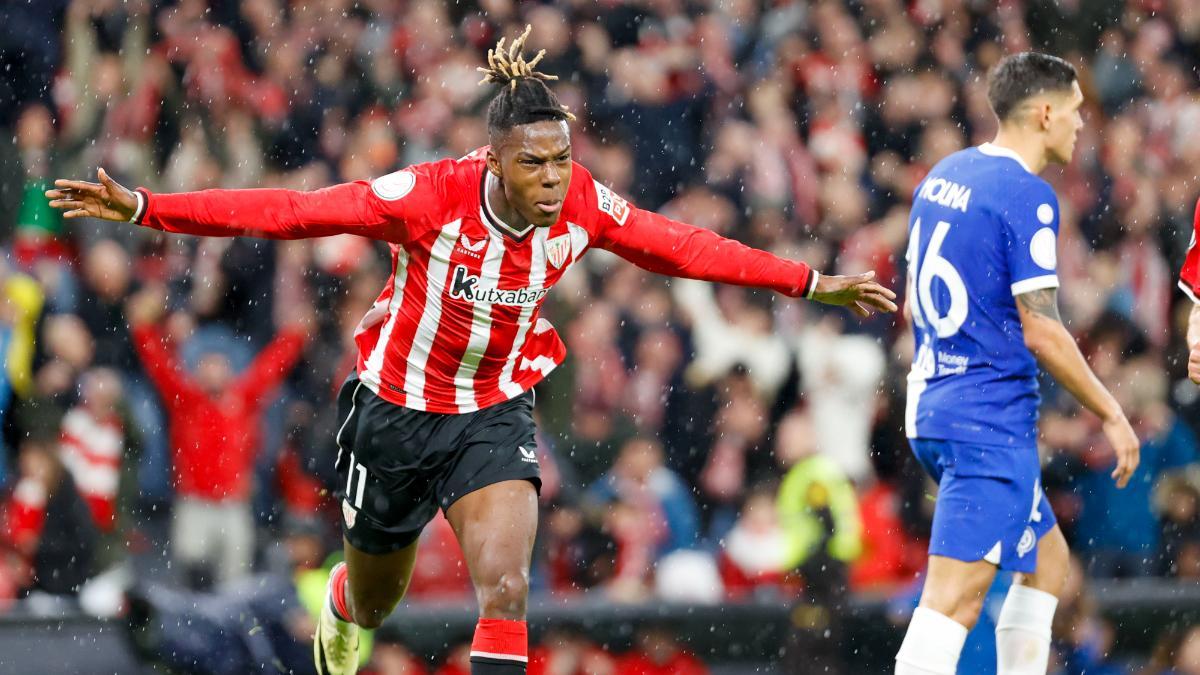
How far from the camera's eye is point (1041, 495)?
235 inches

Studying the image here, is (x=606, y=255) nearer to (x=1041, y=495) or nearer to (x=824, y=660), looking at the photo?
(x=824, y=660)

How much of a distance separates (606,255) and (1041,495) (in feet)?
17.1

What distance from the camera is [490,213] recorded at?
5.97 metres

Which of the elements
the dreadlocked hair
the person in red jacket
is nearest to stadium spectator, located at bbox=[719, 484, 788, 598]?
the person in red jacket

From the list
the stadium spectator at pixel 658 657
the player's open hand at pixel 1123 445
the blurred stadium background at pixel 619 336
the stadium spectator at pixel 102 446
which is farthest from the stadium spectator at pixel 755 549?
the player's open hand at pixel 1123 445

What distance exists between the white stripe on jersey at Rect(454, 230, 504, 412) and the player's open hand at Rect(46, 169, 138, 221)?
1.16m

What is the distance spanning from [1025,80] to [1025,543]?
149cm

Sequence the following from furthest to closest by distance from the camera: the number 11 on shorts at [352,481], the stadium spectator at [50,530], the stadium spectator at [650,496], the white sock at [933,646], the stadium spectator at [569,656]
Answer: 1. the stadium spectator at [650,496]
2. the stadium spectator at [50,530]
3. the stadium spectator at [569,656]
4. the number 11 on shorts at [352,481]
5. the white sock at [933,646]

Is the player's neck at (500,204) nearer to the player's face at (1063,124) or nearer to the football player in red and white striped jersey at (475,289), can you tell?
the football player in red and white striped jersey at (475,289)

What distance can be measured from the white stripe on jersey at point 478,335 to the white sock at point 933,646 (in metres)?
1.65

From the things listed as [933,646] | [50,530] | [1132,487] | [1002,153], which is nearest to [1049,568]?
[933,646]

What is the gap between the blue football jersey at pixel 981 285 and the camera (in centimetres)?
571

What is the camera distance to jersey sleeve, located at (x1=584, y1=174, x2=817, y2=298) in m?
6.06

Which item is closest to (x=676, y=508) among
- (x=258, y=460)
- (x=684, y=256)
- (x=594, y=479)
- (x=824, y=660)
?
(x=594, y=479)
